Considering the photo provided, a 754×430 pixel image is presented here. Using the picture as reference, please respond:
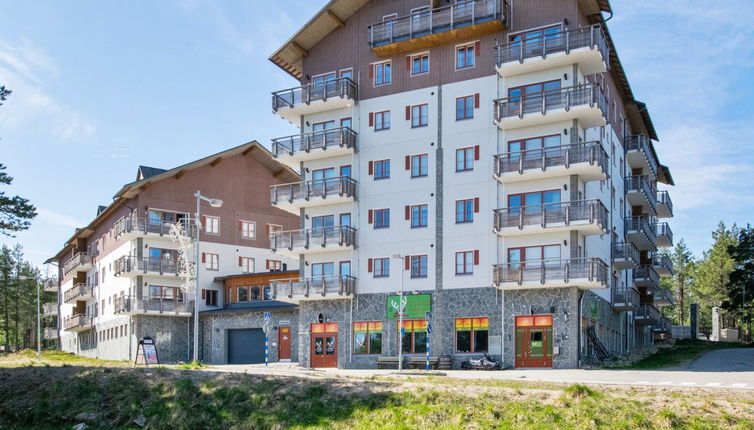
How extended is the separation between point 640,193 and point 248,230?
110ft

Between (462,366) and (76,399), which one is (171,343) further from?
(76,399)

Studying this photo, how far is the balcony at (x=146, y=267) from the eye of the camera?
71062 millimetres

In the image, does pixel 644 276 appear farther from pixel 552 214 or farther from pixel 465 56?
pixel 465 56

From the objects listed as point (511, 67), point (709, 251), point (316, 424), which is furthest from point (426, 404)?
point (709, 251)

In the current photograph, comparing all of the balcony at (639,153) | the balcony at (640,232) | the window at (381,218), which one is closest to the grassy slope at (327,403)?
the window at (381,218)

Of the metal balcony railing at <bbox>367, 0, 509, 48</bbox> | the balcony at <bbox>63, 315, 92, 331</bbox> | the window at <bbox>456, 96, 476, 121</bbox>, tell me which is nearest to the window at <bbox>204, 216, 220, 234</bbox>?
the balcony at <bbox>63, 315, 92, 331</bbox>

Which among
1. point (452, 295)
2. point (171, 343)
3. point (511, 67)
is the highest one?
point (511, 67)

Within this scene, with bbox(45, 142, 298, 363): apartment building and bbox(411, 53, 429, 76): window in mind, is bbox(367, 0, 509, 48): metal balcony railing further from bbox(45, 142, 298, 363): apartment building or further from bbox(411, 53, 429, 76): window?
bbox(45, 142, 298, 363): apartment building

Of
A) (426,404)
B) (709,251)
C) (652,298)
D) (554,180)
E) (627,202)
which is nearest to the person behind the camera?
(426,404)

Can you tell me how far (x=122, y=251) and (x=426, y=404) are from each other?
5421 cm

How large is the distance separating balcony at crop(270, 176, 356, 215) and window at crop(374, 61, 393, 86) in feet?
21.6

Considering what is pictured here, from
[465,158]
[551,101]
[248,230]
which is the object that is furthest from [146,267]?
[551,101]

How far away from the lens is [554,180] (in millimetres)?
48750

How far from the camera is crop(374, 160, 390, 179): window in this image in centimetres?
5447
